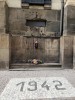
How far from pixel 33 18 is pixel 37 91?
605 centimetres

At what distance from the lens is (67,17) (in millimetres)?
8664

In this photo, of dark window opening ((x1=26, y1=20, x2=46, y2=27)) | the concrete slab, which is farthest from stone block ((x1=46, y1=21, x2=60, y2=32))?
the concrete slab

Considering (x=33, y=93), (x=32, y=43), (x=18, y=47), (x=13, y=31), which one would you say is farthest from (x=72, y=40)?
(x=33, y=93)

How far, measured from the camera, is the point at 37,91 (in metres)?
4.30

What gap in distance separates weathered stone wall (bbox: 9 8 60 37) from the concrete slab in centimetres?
485

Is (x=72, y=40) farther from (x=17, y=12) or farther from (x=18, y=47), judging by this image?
(x=17, y=12)

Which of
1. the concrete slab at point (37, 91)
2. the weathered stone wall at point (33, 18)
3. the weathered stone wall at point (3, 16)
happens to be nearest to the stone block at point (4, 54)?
the weathered stone wall at point (3, 16)

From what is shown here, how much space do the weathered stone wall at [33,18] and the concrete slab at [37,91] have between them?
4.85m

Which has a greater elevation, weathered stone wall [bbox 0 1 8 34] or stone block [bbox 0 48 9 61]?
weathered stone wall [bbox 0 1 8 34]

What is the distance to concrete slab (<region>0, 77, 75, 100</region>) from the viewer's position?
12.7 ft

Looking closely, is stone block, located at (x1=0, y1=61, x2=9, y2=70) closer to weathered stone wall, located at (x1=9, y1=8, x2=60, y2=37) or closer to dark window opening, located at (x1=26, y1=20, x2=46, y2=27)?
weathered stone wall, located at (x1=9, y1=8, x2=60, y2=37)

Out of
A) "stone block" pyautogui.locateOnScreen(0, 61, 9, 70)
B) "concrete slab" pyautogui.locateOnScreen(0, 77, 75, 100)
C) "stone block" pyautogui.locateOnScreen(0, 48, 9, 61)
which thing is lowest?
"concrete slab" pyautogui.locateOnScreen(0, 77, 75, 100)

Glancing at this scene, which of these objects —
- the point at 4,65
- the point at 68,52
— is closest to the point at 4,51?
the point at 4,65

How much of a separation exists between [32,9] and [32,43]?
237 centimetres
